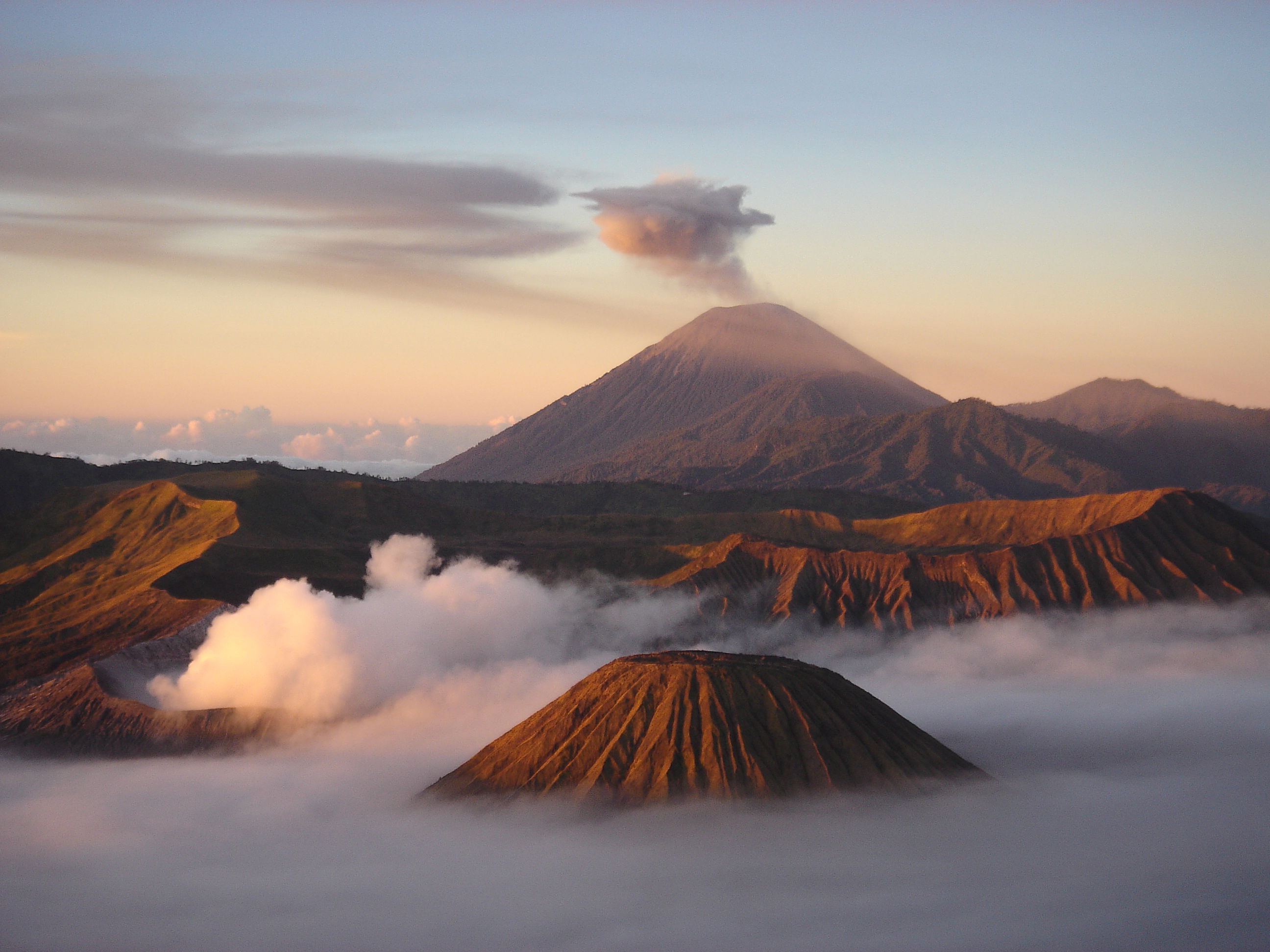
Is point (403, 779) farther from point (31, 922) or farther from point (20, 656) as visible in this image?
point (20, 656)

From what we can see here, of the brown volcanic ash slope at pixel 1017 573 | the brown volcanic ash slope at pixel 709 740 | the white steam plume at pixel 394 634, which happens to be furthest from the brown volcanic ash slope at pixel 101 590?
the brown volcanic ash slope at pixel 709 740

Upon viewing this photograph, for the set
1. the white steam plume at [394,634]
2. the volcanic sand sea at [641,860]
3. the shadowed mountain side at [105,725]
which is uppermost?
the white steam plume at [394,634]

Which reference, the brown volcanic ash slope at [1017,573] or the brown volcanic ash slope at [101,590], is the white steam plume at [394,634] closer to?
the brown volcanic ash slope at [101,590]

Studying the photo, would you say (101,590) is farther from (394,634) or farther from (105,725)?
(105,725)

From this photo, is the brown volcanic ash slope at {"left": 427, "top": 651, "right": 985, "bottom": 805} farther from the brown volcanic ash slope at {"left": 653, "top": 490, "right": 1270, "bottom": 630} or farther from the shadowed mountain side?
the brown volcanic ash slope at {"left": 653, "top": 490, "right": 1270, "bottom": 630}

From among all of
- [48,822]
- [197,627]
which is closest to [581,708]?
[48,822]
